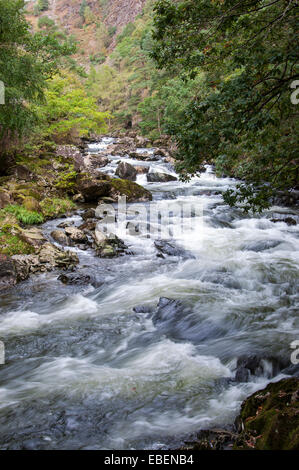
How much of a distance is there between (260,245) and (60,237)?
6.01 meters

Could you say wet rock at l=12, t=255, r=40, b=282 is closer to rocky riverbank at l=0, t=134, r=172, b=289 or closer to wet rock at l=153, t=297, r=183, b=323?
rocky riverbank at l=0, t=134, r=172, b=289

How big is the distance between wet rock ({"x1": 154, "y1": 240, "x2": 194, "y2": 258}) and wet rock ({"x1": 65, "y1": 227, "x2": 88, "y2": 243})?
2.21 metres

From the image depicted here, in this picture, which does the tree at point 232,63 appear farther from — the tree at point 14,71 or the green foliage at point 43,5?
the green foliage at point 43,5

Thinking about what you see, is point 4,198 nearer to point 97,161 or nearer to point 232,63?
point 232,63

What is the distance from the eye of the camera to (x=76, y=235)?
33.8ft

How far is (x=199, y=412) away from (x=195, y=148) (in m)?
3.51

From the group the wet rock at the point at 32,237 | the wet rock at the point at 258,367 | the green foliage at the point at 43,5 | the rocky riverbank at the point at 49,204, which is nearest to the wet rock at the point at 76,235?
the rocky riverbank at the point at 49,204

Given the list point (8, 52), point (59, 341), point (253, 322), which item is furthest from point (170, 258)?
point (8, 52)

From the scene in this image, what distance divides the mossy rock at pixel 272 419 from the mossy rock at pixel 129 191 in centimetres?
1196

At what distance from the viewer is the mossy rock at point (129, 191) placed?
1483 centimetres

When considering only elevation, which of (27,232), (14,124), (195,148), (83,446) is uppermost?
(14,124)

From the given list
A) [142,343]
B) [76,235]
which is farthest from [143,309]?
[76,235]

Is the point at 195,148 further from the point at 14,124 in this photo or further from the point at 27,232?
the point at 14,124
